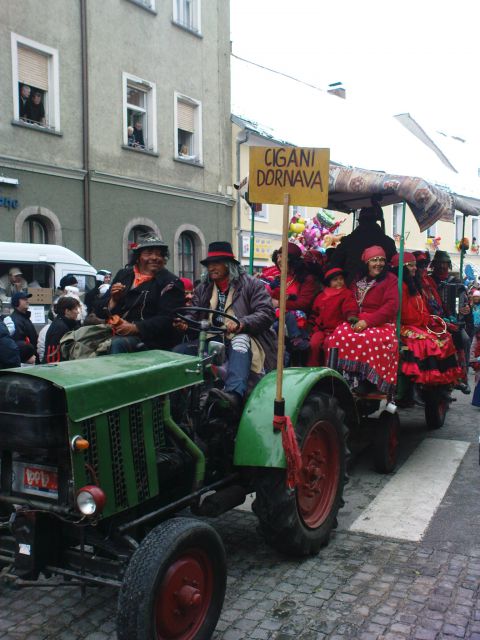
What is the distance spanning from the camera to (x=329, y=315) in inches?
→ 248

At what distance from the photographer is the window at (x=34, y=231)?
14.5 metres

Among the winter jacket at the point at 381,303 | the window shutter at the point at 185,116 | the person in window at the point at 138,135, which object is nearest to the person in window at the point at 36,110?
the person in window at the point at 138,135

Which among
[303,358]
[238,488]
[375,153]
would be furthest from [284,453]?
[375,153]

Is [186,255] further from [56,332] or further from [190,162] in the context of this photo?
[56,332]

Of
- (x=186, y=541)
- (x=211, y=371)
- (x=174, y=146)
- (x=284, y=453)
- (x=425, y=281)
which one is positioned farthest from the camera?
(x=174, y=146)

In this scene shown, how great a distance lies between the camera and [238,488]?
402 centimetres

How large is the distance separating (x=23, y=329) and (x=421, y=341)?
4.88 meters

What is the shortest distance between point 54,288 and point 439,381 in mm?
7324

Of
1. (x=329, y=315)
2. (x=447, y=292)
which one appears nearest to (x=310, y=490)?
(x=329, y=315)

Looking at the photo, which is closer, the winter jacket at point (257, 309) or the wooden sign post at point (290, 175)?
the wooden sign post at point (290, 175)

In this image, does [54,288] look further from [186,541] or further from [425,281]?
[186,541]

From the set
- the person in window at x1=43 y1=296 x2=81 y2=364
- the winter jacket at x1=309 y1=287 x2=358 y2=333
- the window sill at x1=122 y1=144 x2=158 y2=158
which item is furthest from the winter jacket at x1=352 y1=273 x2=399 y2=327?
the window sill at x1=122 y1=144 x2=158 y2=158

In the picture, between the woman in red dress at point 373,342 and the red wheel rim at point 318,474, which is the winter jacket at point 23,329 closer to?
the woman in red dress at point 373,342

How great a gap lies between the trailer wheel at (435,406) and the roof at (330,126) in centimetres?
1285
